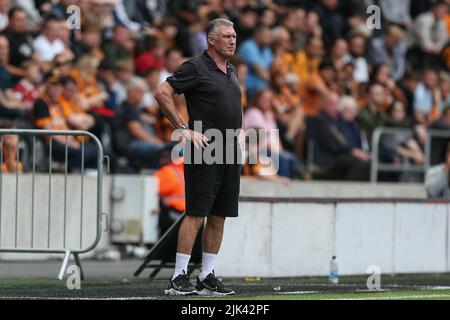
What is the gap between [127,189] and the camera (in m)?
18.5

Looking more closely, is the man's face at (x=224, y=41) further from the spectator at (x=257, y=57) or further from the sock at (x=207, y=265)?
the spectator at (x=257, y=57)

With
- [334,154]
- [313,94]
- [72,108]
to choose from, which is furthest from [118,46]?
[334,154]

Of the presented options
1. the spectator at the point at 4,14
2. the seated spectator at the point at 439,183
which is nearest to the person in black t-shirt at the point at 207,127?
the seated spectator at the point at 439,183

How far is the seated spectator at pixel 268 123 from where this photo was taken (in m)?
20.0

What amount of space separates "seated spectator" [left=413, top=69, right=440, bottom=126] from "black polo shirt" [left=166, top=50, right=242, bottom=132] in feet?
44.2

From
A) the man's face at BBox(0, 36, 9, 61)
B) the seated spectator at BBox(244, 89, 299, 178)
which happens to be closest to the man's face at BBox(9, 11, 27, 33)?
the man's face at BBox(0, 36, 9, 61)

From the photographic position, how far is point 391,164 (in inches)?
867

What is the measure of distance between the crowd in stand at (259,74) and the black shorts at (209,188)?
4491 millimetres

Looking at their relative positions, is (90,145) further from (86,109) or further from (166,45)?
(166,45)

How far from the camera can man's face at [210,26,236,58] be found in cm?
1144

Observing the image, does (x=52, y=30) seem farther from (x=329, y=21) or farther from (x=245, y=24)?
(x=329, y=21)

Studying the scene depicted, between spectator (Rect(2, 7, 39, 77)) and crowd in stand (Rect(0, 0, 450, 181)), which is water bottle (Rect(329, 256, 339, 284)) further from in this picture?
spectator (Rect(2, 7, 39, 77))

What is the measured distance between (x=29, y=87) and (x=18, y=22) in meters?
1.13
